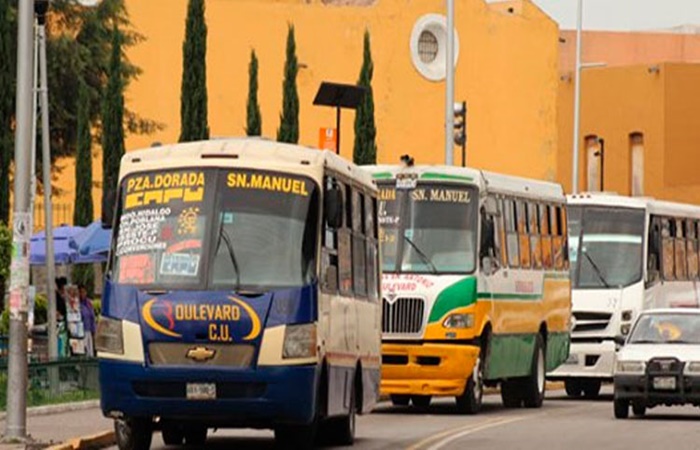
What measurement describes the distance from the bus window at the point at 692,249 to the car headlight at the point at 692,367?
12015mm

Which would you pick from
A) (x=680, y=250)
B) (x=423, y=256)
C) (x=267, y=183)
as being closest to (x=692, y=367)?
(x=423, y=256)

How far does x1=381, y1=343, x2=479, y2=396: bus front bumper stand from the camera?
2969cm

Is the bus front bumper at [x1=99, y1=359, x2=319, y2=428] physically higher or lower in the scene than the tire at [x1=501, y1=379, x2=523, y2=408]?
higher

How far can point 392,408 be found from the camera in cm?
3259

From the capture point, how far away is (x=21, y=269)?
21.8 m

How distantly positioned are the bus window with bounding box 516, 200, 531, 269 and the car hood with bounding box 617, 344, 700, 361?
11.1 ft

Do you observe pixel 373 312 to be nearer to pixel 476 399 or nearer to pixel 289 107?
pixel 476 399

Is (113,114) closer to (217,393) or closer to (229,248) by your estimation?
(229,248)

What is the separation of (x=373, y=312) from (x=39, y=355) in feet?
47.5

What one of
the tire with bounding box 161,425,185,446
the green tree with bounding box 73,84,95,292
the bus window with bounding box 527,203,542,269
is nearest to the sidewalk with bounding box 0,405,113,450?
the tire with bounding box 161,425,185,446

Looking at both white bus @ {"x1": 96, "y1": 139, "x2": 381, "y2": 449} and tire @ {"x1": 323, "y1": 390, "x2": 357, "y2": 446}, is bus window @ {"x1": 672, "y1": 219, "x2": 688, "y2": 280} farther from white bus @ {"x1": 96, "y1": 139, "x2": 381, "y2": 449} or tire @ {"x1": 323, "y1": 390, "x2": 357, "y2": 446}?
white bus @ {"x1": 96, "y1": 139, "x2": 381, "y2": 449}

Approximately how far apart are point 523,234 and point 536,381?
7.79 ft

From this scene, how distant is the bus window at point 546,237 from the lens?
3434cm

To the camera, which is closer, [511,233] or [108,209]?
[108,209]
